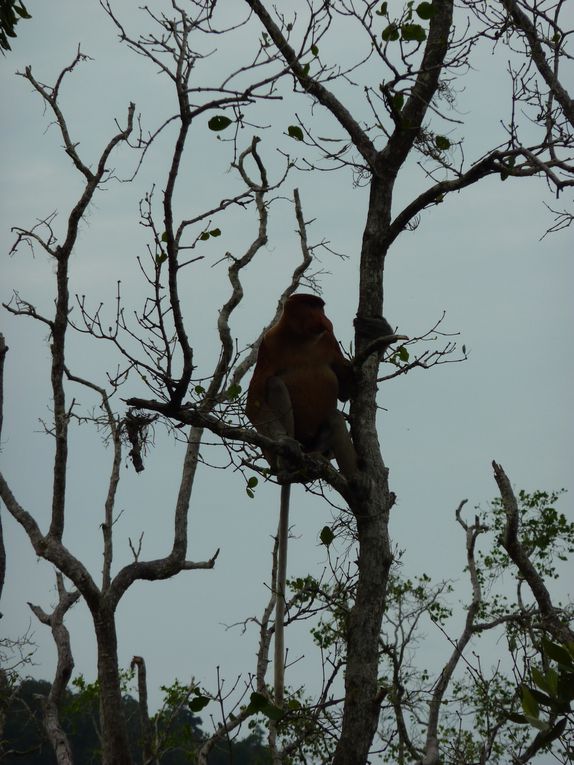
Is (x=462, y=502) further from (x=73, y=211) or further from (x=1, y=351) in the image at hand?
(x=73, y=211)

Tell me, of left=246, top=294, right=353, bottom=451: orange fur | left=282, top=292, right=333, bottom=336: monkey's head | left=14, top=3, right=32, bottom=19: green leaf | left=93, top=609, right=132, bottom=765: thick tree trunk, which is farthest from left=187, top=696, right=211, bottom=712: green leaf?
left=93, top=609, right=132, bottom=765: thick tree trunk

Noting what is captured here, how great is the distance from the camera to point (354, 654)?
3484mm

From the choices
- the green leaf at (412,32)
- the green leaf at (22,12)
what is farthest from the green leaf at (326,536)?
the green leaf at (22,12)

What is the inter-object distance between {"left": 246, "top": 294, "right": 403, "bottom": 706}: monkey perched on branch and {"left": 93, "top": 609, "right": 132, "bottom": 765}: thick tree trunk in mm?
3245

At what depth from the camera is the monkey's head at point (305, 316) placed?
5.02 meters

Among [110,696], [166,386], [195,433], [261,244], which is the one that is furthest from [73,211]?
[166,386]

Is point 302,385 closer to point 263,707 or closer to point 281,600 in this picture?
point 281,600

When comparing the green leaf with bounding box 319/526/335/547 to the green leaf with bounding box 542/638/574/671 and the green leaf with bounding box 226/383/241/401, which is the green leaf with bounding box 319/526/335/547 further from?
the green leaf with bounding box 542/638/574/671

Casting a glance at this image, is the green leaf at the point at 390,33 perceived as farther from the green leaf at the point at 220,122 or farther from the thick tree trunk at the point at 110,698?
the thick tree trunk at the point at 110,698

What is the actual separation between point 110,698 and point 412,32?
5.68m

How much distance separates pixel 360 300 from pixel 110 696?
Answer: 4.74 meters

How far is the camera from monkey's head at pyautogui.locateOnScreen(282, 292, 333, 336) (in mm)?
5020

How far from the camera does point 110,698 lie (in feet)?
24.8

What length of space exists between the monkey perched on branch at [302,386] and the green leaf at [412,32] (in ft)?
5.27
